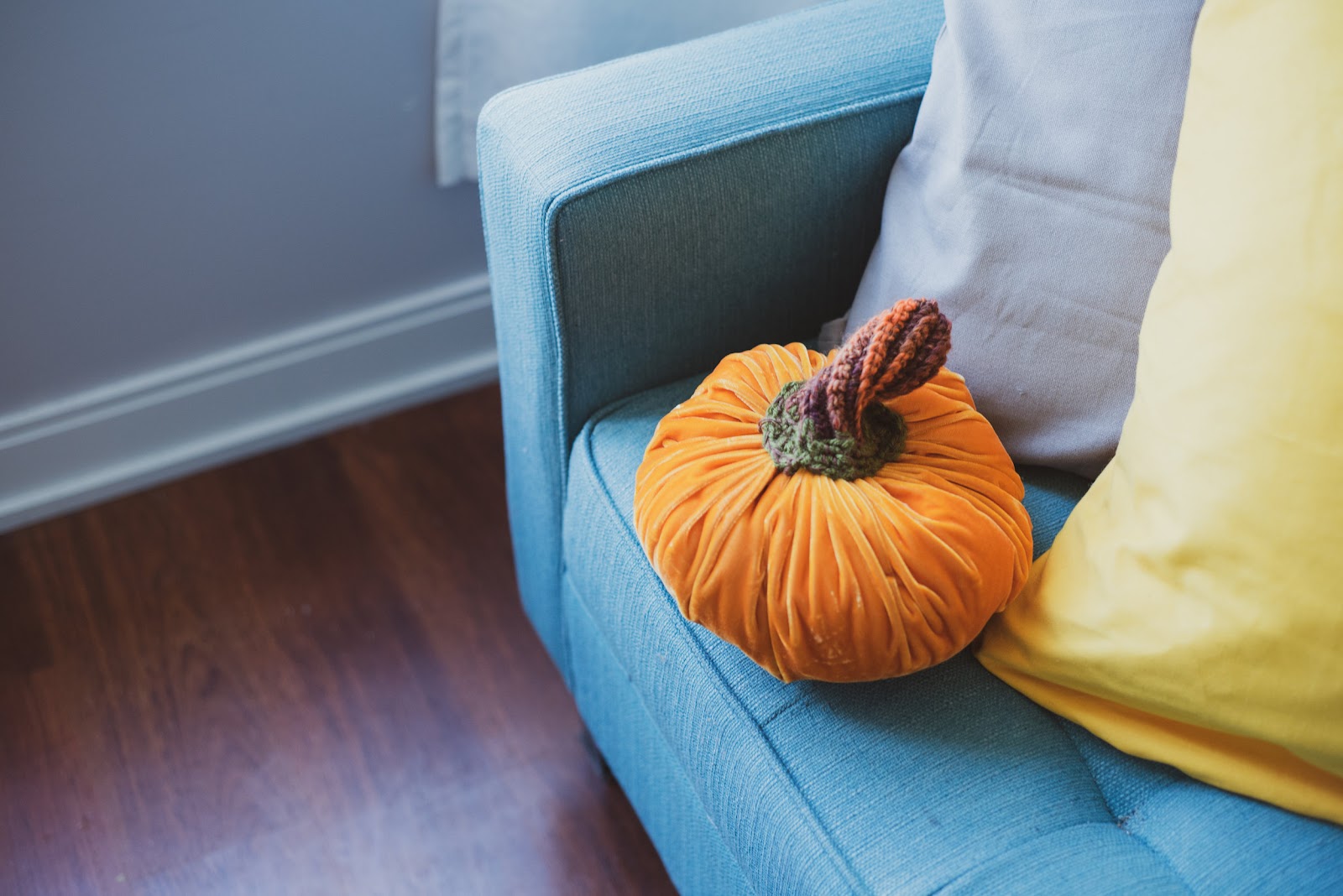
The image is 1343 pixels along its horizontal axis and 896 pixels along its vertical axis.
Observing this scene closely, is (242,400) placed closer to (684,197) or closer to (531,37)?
(531,37)

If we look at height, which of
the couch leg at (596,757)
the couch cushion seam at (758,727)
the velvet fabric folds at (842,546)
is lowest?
the couch leg at (596,757)

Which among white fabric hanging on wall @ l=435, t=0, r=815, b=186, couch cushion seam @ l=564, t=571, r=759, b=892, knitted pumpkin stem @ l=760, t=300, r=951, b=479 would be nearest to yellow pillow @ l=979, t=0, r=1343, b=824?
knitted pumpkin stem @ l=760, t=300, r=951, b=479

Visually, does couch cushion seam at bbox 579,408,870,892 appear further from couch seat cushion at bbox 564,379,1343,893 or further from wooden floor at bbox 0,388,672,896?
wooden floor at bbox 0,388,672,896

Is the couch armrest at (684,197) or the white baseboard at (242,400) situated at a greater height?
the couch armrest at (684,197)

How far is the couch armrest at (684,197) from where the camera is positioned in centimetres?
90

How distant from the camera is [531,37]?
1.31m

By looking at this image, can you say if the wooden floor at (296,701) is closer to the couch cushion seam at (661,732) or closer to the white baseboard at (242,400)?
the white baseboard at (242,400)

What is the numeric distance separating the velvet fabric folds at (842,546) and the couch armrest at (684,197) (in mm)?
199

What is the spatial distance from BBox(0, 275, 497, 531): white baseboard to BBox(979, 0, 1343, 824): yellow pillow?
1.03 metres

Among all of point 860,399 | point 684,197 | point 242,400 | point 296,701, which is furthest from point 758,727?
point 242,400

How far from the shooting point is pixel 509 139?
3.08 feet

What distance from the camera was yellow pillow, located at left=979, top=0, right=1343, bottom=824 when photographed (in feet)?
2.19

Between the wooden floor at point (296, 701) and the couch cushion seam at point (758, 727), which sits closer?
the couch cushion seam at point (758, 727)

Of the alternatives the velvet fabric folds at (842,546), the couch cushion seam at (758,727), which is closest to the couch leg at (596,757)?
the couch cushion seam at (758,727)
